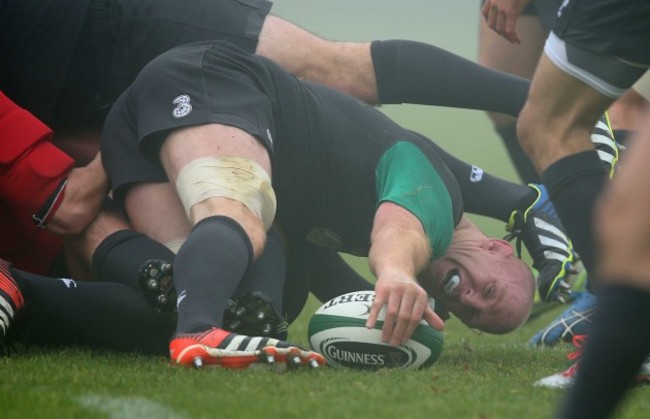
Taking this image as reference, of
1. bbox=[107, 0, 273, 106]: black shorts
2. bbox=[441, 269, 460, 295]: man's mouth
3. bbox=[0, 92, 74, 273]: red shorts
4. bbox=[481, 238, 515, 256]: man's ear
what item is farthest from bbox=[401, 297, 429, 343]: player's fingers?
bbox=[107, 0, 273, 106]: black shorts

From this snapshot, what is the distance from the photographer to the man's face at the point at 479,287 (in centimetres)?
457

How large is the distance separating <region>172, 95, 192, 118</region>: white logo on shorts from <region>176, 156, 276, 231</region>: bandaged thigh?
0.20m

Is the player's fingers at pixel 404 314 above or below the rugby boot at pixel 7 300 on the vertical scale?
above

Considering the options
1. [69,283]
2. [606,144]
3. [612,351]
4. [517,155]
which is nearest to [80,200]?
[69,283]

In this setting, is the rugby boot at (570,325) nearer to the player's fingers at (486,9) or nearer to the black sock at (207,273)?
the player's fingers at (486,9)

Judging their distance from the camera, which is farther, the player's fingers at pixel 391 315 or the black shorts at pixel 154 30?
the black shorts at pixel 154 30

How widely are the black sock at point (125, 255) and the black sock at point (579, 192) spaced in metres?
1.43

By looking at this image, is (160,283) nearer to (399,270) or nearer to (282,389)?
(399,270)

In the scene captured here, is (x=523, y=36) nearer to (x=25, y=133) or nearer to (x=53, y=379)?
(x=25, y=133)

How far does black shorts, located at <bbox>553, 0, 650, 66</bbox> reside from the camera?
3.14 metres

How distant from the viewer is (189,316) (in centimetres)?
362

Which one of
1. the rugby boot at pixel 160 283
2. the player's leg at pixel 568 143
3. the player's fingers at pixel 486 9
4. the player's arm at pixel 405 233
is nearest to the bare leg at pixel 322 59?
the player's arm at pixel 405 233

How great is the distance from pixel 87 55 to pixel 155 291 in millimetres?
1340

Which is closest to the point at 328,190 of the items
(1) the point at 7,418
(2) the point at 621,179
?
(1) the point at 7,418
